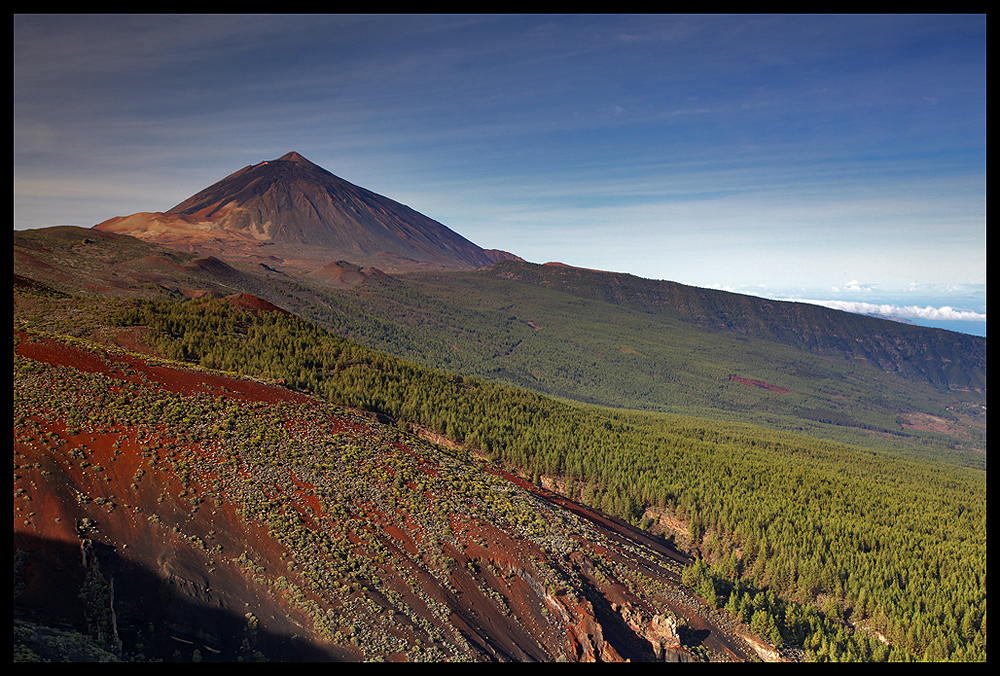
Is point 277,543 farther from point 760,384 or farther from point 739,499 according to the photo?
point 760,384

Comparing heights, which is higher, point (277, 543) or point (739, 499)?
point (277, 543)

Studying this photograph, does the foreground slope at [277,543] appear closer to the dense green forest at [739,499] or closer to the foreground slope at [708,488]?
the foreground slope at [708,488]

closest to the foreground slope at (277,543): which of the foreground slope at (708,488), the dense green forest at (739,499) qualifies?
the foreground slope at (708,488)

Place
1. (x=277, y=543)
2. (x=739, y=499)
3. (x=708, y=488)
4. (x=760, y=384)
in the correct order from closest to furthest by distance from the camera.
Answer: (x=277, y=543) < (x=739, y=499) < (x=708, y=488) < (x=760, y=384)

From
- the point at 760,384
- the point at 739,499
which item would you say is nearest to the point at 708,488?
the point at 739,499

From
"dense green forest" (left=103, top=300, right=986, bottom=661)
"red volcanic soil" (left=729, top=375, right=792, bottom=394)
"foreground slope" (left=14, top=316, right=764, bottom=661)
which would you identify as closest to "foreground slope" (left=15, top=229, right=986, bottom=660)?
"dense green forest" (left=103, top=300, right=986, bottom=661)

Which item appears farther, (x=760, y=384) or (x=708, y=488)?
(x=760, y=384)
